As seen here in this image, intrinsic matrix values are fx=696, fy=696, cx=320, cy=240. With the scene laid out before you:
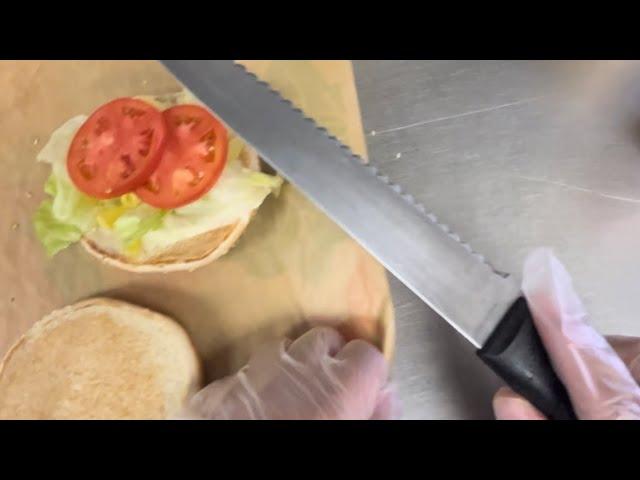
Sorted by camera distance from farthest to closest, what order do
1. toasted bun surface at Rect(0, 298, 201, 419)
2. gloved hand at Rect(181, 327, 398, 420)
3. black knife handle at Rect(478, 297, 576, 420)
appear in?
toasted bun surface at Rect(0, 298, 201, 419) < gloved hand at Rect(181, 327, 398, 420) < black knife handle at Rect(478, 297, 576, 420)

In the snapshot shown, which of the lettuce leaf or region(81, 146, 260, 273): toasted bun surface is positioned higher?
the lettuce leaf

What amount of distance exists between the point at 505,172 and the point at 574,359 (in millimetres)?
508

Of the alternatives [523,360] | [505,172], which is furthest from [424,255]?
[505,172]

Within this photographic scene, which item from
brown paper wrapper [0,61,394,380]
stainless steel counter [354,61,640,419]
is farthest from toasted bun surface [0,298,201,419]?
stainless steel counter [354,61,640,419]

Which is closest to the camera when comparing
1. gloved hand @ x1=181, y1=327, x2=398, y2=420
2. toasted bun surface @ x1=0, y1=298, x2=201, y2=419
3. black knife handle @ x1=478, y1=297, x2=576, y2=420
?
black knife handle @ x1=478, y1=297, x2=576, y2=420

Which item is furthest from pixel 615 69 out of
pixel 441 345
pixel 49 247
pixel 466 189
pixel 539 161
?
pixel 49 247

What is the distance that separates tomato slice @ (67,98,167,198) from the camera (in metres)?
1.30

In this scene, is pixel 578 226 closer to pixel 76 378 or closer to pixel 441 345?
pixel 441 345

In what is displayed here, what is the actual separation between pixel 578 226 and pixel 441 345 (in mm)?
376

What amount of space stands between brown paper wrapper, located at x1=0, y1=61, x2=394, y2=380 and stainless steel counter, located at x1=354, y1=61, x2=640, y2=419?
0.12 m

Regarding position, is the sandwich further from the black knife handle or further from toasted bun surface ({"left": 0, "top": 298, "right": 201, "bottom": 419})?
the black knife handle

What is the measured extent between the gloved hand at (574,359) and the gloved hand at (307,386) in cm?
26

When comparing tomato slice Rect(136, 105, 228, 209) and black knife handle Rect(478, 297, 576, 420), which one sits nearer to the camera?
black knife handle Rect(478, 297, 576, 420)

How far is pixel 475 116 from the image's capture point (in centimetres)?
154
